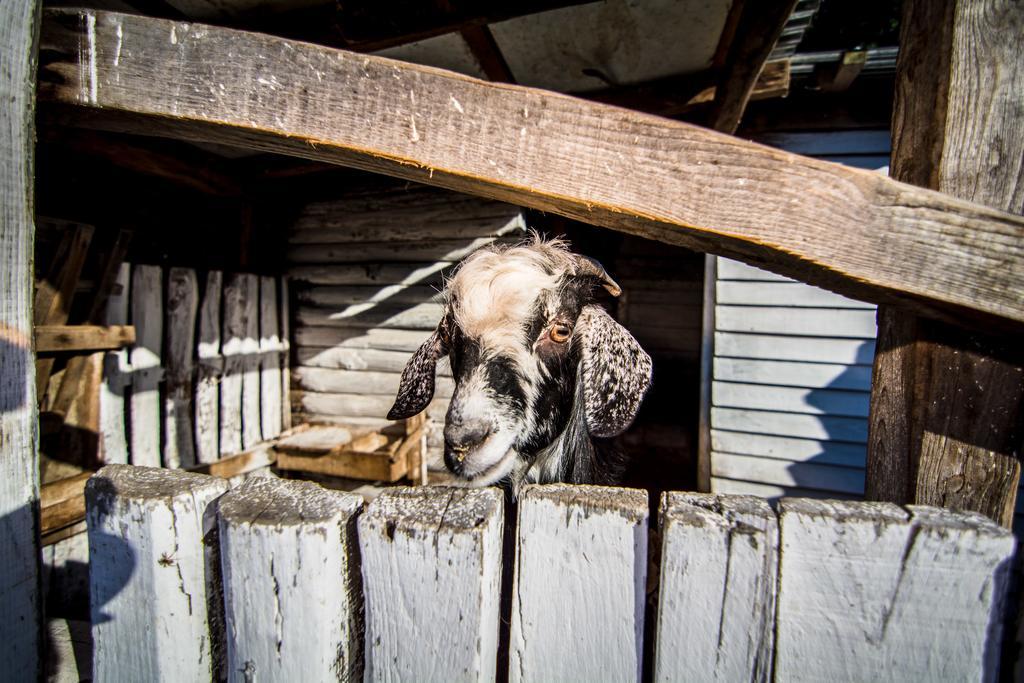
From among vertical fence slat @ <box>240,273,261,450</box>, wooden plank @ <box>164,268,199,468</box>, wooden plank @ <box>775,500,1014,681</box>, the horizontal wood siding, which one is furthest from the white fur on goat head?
vertical fence slat @ <box>240,273,261,450</box>

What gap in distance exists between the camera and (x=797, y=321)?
13.9 feet

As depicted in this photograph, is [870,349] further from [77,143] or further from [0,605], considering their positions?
[77,143]

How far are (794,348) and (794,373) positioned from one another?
0.87ft

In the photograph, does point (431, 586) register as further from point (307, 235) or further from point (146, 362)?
point (307, 235)

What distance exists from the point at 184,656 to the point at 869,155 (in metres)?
5.95

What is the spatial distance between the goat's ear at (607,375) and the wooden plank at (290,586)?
1473 millimetres

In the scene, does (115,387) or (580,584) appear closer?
(580,584)

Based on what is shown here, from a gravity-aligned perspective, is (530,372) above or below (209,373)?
above

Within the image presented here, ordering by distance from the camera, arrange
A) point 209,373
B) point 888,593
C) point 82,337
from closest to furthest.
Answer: point 888,593 → point 82,337 → point 209,373

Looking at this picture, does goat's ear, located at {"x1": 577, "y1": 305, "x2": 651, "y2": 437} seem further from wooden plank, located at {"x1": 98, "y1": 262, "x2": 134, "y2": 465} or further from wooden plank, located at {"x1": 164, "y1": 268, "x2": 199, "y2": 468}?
wooden plank, located at {"x1": 164, "y1": 268, "x2": 199, "y2": 468}

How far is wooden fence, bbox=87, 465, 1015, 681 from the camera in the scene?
84 cm

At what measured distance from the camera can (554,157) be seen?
100 cm

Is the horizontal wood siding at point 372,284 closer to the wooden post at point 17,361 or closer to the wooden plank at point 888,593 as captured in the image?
the wooden post at point 17,361

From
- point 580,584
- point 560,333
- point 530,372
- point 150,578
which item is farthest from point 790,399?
point 150,578
